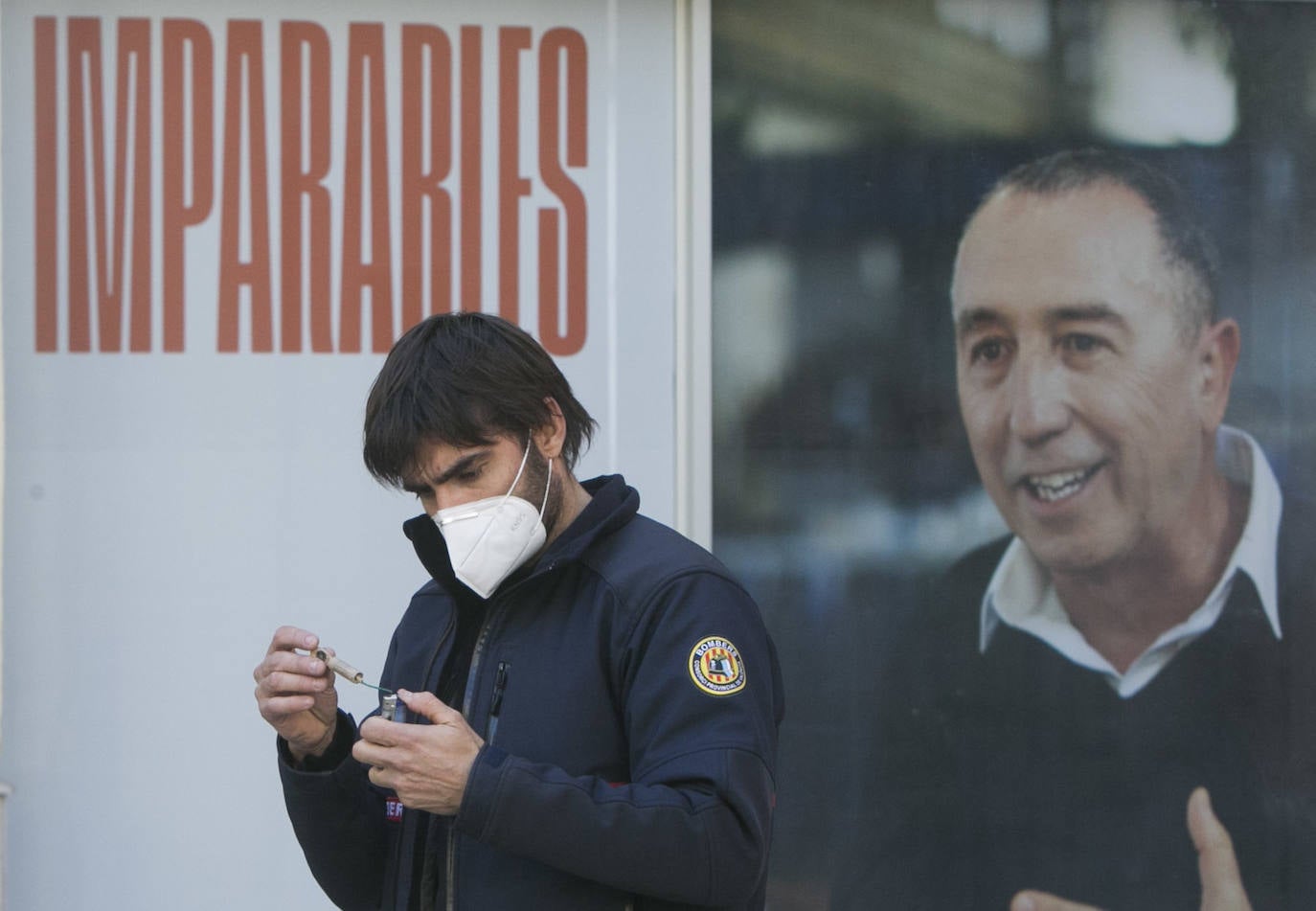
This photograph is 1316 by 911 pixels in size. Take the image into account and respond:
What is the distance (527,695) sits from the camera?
1.93 meters

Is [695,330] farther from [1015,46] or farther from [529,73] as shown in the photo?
[1015,46]

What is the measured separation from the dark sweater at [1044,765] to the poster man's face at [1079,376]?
0.24m

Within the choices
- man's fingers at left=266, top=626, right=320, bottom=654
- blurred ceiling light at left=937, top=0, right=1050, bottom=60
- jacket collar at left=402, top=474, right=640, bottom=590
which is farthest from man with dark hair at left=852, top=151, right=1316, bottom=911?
man's fingers at left=266, top=626, right=320, bottom=654

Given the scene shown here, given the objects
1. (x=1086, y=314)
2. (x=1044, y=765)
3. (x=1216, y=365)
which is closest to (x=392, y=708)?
(x=1044, y=765)

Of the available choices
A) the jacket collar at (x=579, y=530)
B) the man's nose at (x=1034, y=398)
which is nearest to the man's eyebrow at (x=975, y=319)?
the man's nose at (x=1034, y=398)

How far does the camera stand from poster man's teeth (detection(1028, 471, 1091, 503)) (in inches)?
156

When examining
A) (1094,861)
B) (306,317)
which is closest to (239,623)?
(306,317)

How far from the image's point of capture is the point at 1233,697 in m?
3.99

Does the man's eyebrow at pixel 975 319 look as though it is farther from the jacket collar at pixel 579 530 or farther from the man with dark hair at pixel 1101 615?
the jacket collar at pixel 579 530

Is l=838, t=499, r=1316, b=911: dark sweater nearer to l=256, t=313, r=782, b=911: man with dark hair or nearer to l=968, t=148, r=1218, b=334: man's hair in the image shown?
l=968, t=148, r=1218, b=334: man's hair

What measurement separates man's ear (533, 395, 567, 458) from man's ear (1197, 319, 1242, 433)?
2494mm

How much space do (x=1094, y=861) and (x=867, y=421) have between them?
1.39 metres

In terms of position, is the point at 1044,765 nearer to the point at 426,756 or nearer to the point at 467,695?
the point at 467,695

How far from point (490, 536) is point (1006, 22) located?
2.66 meters
